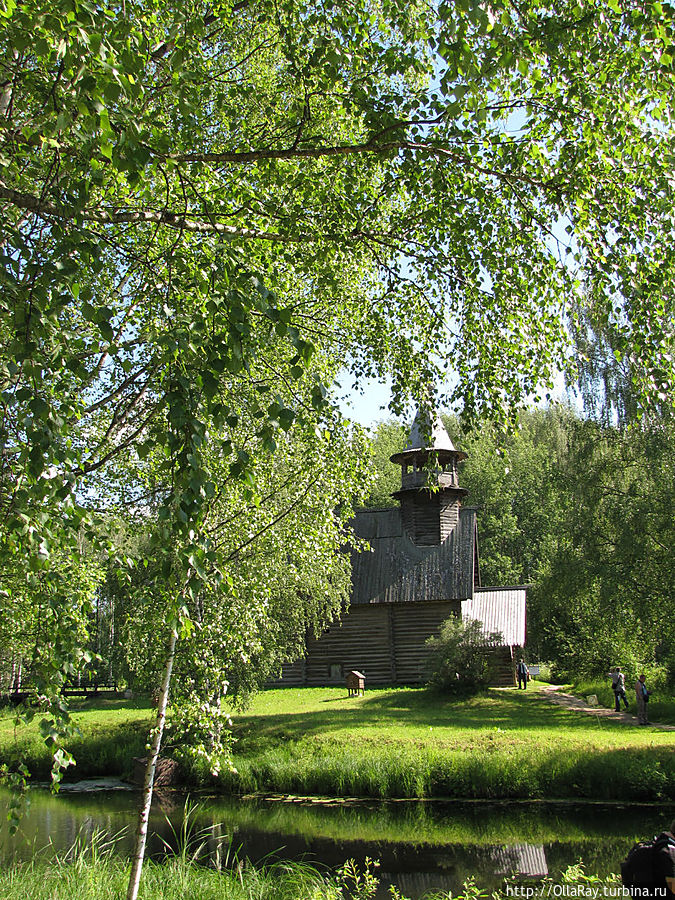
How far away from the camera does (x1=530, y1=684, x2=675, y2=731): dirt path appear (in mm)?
17692

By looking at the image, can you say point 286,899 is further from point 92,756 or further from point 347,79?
point 92,756

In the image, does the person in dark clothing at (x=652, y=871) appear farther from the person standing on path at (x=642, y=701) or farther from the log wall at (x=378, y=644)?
the log wall at (x=378, y=644)

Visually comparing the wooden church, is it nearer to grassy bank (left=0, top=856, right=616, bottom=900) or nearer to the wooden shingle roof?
the wooden shingle roof

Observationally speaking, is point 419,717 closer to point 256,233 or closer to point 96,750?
point 96,750

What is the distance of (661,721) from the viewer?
18.1 meters

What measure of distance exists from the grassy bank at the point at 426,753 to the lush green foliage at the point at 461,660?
1.16 metres

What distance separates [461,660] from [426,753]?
26.5 feet

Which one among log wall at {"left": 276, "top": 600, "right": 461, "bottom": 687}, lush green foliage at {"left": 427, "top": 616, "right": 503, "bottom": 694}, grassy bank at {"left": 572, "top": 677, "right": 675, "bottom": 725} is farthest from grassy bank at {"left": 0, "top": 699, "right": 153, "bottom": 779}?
grassy bank at {"left": 572, "top": 677, "right": 675, "bottom": 725}

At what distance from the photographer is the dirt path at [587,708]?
17692mm

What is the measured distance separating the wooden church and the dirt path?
Answer: 184cm

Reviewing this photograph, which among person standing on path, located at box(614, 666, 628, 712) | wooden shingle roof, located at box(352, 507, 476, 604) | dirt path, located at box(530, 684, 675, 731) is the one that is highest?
wooden shingle roof, located at box(352, 507, 476, 604)

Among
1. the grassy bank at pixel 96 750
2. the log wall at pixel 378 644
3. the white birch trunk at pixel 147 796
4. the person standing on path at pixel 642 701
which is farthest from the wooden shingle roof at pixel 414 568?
the white birch trunk at pixel 147 796

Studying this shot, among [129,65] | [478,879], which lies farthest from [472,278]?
[478,879]

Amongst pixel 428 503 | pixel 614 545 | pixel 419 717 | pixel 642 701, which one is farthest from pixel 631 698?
pixel 428 503
